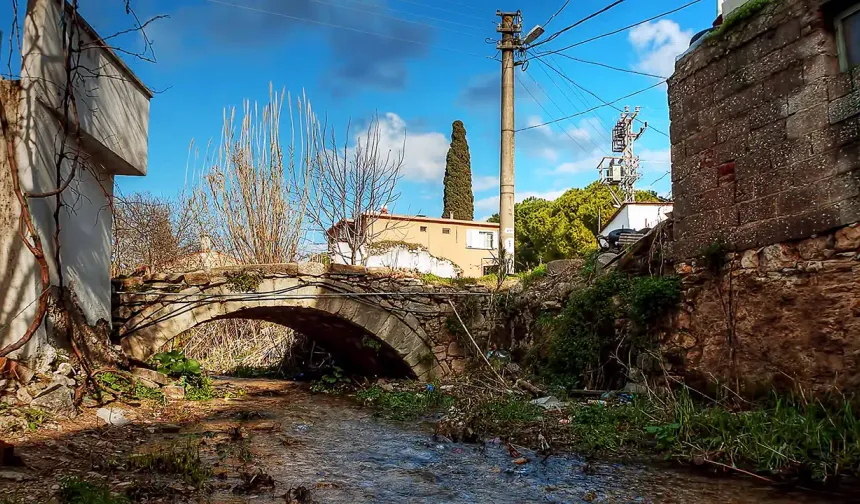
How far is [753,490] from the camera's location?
3180mm

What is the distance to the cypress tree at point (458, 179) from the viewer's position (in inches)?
989

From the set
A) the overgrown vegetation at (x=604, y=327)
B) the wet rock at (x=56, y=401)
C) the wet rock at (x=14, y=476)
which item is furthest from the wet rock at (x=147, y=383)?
the overgrown vegetation at (x=604, y=327)

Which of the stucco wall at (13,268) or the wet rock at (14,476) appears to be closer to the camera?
the wet rock at (14,476)

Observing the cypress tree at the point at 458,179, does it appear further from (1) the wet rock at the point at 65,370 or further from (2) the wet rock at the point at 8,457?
(2) the wet rock at the point at 8,457

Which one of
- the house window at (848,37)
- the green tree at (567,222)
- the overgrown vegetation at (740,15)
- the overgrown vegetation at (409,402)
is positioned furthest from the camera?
the green tree at (567,222)

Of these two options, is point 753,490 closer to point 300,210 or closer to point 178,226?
point 300,210

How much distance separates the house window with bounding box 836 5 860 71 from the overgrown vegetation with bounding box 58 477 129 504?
197 inches

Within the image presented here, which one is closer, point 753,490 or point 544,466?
point 753,490

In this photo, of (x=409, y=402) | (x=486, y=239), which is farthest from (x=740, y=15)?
(x=486, y=239)

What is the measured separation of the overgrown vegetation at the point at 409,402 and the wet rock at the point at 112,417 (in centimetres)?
277

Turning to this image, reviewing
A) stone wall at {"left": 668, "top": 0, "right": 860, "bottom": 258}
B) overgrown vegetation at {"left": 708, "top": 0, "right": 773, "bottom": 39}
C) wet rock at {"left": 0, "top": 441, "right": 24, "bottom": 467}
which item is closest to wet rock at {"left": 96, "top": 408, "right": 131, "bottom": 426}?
wet rock at {"left": 0, "top": 441, "right": 24, "bottom": 467}

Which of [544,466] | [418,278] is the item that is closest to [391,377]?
[418,278]

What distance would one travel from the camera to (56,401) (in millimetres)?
4621

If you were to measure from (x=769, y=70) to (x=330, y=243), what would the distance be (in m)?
9.34
